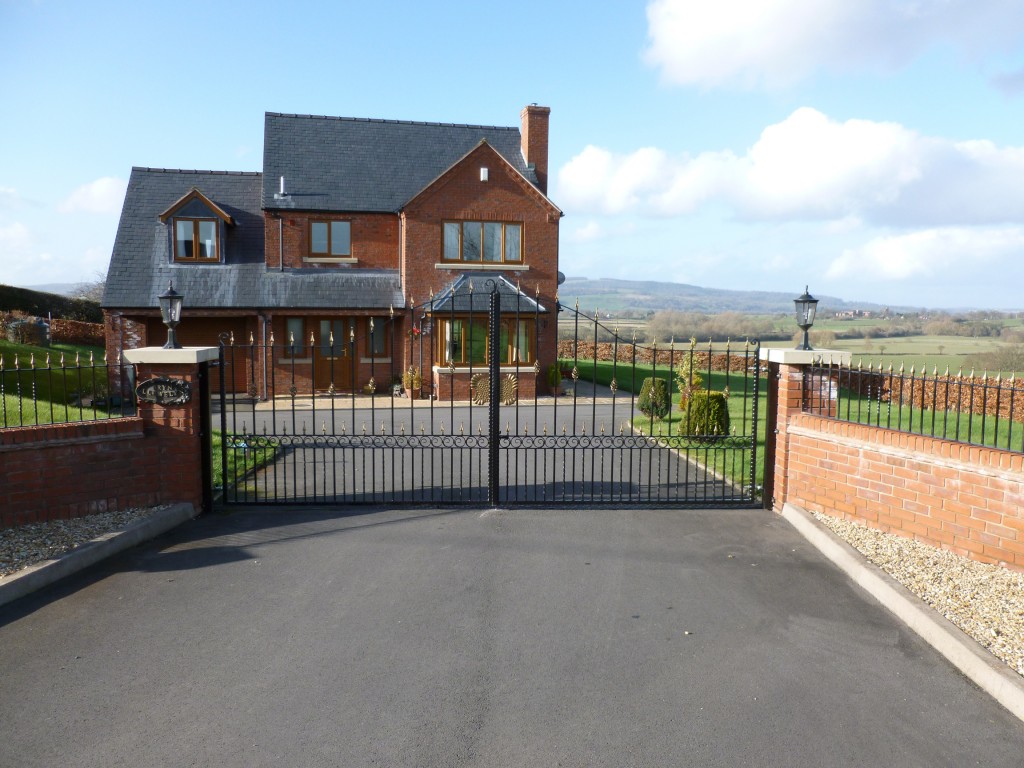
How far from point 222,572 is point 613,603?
3340mm

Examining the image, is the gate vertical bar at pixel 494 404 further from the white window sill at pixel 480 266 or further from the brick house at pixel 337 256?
the white window sill at pixel 480 266

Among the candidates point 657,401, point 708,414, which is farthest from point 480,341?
point 708,414

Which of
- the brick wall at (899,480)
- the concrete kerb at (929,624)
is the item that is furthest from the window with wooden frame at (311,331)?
the concrete kerb at (929,624)

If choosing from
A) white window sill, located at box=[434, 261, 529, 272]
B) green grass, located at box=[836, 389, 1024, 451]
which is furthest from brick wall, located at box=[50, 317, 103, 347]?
green grass, located at box=[836, 389, 1024, 451]

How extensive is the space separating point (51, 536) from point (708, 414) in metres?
10.2

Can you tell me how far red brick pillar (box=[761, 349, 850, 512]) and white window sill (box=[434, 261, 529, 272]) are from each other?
14.8 metres

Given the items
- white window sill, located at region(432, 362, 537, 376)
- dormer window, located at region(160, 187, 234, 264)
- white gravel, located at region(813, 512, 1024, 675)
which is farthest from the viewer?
dormer window, located at region(160, 187, 234, 264)

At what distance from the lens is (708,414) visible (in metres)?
14.0

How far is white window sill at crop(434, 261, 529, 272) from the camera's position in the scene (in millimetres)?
23172

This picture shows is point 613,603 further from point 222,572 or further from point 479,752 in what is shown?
point 222,572

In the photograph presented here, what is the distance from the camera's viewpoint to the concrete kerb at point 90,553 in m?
6.15

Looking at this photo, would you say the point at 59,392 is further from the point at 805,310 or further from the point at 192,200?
the point at 805,310

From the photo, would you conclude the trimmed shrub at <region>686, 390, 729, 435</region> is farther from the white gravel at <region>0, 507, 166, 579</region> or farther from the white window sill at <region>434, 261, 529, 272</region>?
the white window sill at <region>434, 261, 529, 272</region>

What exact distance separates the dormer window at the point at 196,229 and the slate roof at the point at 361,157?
163 cm
